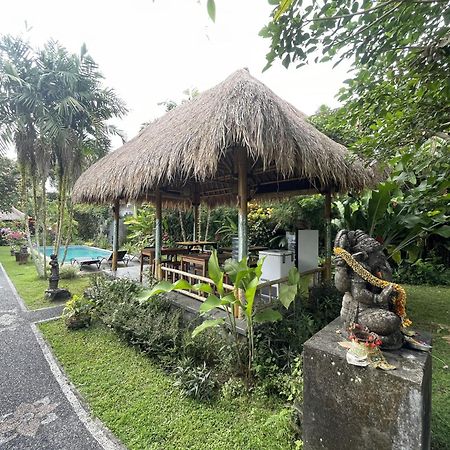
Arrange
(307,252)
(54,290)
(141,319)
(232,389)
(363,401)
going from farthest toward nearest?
(54,290) → (307,252) → (141,319) → (232,389) → (363,401)

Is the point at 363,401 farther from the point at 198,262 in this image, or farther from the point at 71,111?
the point at 71,111

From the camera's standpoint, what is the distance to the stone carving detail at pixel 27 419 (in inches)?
91.0

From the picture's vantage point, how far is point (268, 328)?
316cm

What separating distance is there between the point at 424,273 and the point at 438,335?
3.96 meters

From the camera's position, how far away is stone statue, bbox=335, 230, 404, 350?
1.79 m

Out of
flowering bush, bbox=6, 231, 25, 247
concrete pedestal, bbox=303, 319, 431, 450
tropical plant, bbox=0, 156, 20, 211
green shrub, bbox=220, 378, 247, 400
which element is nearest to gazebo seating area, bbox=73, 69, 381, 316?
green shrub, bbox=220, 378, 247, 400

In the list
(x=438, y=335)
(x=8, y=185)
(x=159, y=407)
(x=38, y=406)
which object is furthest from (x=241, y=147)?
(x=8, y=185)

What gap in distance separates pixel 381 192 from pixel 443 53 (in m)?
2.19

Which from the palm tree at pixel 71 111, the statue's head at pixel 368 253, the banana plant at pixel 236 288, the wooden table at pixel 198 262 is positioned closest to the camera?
the statue's head at pixel 368 253

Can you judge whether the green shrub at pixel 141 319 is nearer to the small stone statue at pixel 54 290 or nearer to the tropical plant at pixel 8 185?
the small stone statue at pixel 54 290

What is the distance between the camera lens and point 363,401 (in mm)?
1622

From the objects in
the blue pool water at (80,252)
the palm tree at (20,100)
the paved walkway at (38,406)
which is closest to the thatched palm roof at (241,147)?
the paved walkway at (38,406)

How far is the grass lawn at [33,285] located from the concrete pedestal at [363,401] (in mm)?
5950

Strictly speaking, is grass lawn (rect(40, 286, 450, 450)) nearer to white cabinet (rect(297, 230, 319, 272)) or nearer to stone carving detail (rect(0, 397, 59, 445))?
stone carving detail (rect(0, 397, 59, 445))
